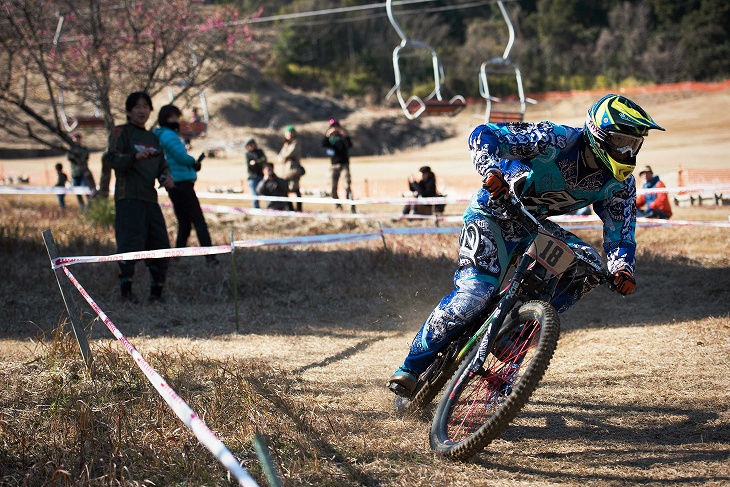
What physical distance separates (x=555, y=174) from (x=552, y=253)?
24.4 inches

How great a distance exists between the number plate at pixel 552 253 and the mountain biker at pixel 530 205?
0.22 meters

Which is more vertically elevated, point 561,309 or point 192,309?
point 561,309

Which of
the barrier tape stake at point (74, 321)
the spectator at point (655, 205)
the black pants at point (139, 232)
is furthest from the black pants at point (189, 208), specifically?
the spectator at point (655, 205)

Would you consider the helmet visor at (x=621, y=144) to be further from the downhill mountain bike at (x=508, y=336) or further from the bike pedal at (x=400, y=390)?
the bike pedal at (x=400, y=390)

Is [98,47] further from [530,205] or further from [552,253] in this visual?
[552,253]

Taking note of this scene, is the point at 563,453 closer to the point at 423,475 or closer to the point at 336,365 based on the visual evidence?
the point at 423,475

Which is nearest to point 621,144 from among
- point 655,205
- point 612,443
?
point 612,443

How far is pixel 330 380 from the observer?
17.4 ft

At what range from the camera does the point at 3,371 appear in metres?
4.99

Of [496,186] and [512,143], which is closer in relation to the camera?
[496,186]

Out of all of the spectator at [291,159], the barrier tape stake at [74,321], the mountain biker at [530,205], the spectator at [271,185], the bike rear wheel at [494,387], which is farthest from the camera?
the spectator at [291,159]

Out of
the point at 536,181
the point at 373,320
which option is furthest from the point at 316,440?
the point at 373,320

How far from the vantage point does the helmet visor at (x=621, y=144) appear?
3869mm

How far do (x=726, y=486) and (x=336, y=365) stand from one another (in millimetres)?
3020
